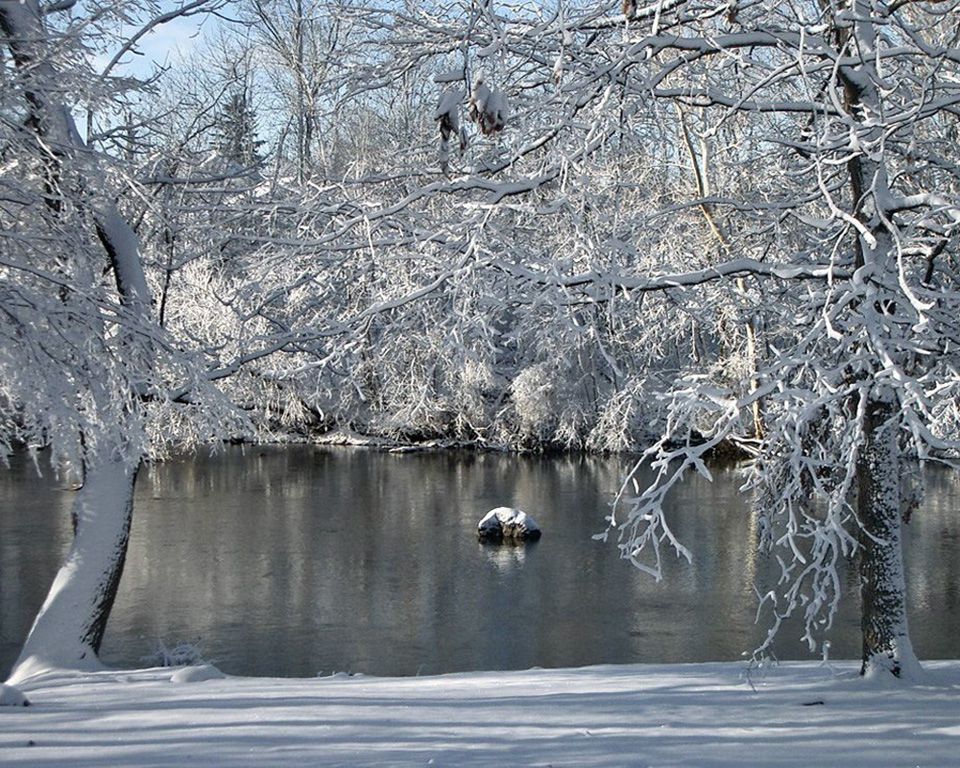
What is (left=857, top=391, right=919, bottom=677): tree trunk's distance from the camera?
6320 mm

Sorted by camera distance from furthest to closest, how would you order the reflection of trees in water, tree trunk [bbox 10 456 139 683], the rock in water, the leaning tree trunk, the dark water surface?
the rock in water → the reflection of trees in water → the dark water surface → tree trunk [bbox 10 456 139 683] → the leaning tree trunk

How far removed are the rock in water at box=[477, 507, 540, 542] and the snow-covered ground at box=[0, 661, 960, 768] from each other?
30.5ft

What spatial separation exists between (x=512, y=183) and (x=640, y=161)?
9.84 feet

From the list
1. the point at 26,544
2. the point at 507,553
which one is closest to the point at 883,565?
the point at 507,553

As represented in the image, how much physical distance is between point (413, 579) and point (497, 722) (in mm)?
8970

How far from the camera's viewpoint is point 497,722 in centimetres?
536

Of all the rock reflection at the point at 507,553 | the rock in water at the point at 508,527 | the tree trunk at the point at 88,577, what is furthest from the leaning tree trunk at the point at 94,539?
the rock in water at the point at 508,527

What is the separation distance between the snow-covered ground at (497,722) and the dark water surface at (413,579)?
352 cm

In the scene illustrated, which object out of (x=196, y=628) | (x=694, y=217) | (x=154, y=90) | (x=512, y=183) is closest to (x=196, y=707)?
(x=512, y=183)

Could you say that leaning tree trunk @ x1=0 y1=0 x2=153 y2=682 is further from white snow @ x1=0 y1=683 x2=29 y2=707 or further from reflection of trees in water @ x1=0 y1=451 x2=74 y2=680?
white snow @ x1=0 y1=683 x2=29 y2=707

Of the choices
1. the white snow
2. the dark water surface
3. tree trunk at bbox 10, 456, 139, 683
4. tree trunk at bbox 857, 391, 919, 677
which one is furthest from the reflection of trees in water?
tree trunk at bbox 857, 391, 919, 677

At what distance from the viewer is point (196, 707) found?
19.0 feet

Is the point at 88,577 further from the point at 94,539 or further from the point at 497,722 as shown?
the point at 497,722

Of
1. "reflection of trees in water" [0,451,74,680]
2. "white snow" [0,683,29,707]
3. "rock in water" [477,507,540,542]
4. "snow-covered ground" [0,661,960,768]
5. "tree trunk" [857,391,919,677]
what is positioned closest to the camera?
"snow-covered ground" [0,661,960,768]
